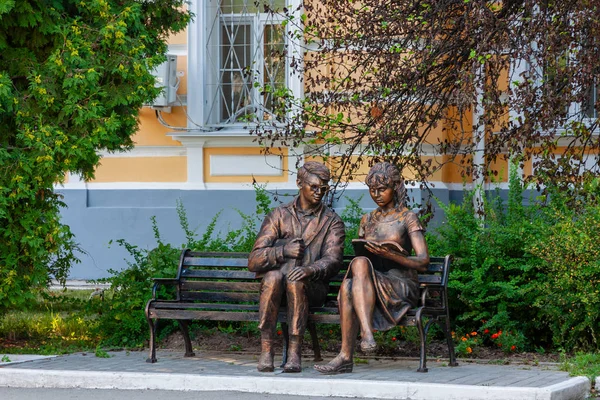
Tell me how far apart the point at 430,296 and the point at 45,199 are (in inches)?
130

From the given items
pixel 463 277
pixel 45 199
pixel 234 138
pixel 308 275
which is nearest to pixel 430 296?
pixel 463 277

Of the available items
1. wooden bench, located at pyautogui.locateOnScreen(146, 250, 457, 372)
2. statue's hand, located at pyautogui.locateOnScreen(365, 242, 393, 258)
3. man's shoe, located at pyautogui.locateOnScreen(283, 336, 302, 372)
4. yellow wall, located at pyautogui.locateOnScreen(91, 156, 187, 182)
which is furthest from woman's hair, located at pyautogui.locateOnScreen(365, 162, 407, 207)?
yellow wall, located at pyautogui.locateOnScreen(91, 156, 187, 182)

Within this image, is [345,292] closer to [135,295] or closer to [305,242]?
[305,242]

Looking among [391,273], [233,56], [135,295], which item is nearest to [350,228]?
[135,295]

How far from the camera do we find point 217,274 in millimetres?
8758

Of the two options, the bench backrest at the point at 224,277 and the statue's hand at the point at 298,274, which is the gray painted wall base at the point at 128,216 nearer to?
the bench backrest at the point at 224,277

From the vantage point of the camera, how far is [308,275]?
7.77 m

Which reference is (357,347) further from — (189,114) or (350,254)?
(189,114)

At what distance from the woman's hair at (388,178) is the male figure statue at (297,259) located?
1.11ft

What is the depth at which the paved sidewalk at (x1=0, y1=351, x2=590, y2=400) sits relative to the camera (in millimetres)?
6828

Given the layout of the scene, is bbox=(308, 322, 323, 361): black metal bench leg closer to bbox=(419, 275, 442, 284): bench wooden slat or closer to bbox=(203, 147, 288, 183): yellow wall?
bbox=(419, 275, 442, 284): bench wooden slat

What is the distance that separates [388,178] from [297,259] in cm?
88

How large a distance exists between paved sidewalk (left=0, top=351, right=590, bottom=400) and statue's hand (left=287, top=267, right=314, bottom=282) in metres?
0.66

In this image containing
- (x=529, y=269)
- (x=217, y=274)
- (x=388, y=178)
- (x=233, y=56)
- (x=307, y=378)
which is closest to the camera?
(x=307, y=378)
